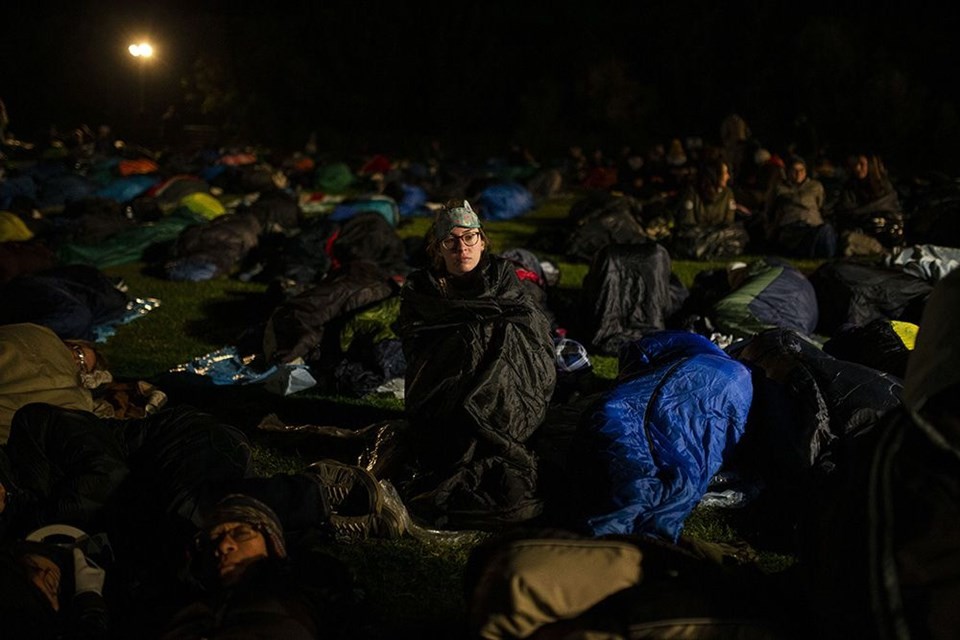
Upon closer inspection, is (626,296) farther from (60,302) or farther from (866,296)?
(60,302)

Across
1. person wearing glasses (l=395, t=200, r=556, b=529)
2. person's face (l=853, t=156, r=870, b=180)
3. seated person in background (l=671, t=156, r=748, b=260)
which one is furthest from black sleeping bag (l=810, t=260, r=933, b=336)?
person's face (l=853, t=156, r=870, b=180)

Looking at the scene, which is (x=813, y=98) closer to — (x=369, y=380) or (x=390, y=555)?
(x=369, y=380)

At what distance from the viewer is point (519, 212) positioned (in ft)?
47.9

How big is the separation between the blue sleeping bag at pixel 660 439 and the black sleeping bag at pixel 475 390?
35 cm

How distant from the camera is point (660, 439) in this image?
4.00m

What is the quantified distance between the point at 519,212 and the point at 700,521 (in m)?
10.8

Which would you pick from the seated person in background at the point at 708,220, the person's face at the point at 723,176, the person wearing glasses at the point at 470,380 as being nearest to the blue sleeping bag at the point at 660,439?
the person wearing glasses at the point at 470,380

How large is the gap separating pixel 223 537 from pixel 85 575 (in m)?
0.65

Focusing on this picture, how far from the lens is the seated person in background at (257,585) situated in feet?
9.07

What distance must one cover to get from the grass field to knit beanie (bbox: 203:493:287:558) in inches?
21.4

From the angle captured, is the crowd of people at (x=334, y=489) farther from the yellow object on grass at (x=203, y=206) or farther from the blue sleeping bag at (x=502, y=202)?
the blue sleeping bag at (x=502, y=202)

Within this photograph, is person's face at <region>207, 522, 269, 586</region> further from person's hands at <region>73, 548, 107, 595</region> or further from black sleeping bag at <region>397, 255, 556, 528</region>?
black sleeping bag at <region>397, 255, 556, 528</region>

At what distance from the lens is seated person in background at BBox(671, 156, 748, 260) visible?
34.3ft

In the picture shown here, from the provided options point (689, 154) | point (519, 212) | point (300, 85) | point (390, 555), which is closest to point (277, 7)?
point (300, 85)
